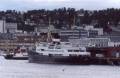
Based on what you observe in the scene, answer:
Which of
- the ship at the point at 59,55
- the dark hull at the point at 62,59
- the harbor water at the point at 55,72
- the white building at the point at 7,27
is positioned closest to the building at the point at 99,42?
the ship at the point at 59,55

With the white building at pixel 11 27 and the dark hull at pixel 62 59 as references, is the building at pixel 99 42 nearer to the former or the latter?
the dark hull at pixel 62 59

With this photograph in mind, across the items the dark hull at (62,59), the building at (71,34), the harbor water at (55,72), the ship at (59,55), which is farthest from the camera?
the building at (71,34)

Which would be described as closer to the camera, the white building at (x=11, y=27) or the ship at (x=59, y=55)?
the ship at (x=59, y=55)

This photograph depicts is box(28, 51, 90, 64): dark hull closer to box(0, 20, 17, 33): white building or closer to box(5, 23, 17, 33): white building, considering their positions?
box(0, 20, 17, 33): white building

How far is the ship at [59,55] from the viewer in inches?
2584

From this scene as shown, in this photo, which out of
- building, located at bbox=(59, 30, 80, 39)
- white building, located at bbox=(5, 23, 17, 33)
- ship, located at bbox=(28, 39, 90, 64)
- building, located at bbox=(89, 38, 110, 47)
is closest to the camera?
ship, located at bbox=(28, 39, 90, 64)

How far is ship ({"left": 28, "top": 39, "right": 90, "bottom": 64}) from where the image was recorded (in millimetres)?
65625

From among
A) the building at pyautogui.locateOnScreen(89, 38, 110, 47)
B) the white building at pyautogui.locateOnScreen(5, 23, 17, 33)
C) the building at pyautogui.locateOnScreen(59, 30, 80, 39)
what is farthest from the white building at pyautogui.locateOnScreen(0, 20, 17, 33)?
the building at pyautogui.locateOnScreen(89, 38, 110, 47)

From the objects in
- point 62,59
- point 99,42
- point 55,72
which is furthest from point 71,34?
point 55,72

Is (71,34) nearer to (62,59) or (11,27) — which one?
(62,59)

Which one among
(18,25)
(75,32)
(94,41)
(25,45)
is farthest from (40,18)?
(94,41)

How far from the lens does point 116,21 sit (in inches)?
4577

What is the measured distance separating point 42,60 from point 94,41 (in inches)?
527

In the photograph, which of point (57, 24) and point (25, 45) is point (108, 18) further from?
point (25, 45)
